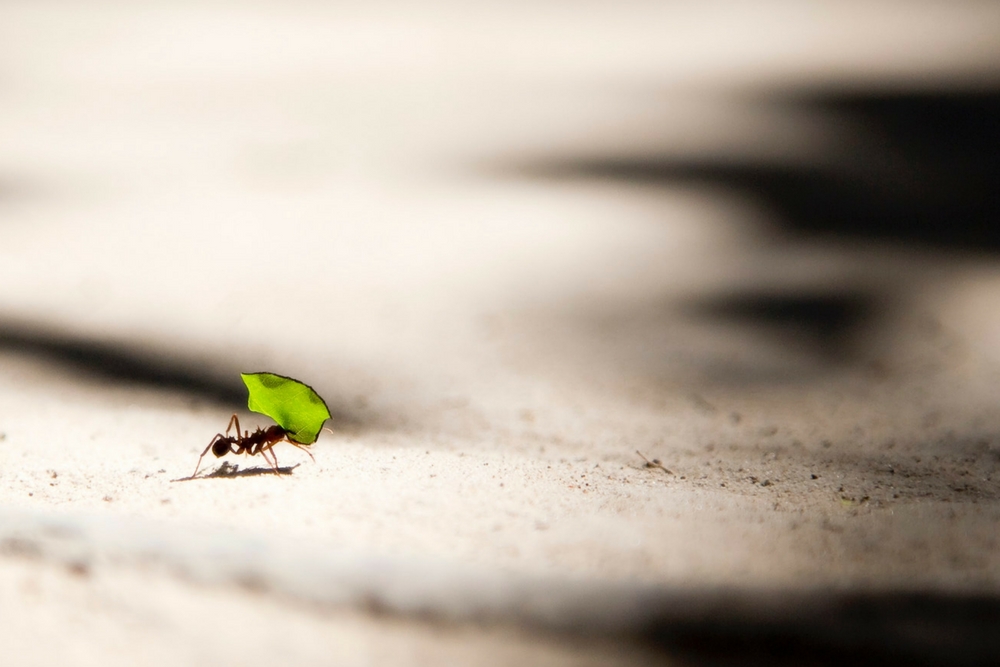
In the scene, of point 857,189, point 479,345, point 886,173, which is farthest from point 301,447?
point 886,173

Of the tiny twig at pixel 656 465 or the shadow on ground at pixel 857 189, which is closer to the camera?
the tiny twig at pixel 656 465

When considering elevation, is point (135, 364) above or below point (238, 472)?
above

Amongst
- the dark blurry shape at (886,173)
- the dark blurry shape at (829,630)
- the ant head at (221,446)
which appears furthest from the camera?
the dark blurry shape at (886,173)

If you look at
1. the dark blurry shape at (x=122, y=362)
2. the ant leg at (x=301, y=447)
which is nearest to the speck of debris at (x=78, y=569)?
the ant leg at (x=301, y=447)

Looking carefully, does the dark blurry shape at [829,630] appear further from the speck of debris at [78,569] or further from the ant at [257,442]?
the ant at [257,442]

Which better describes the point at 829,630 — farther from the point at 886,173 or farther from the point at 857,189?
the point at 886,173
